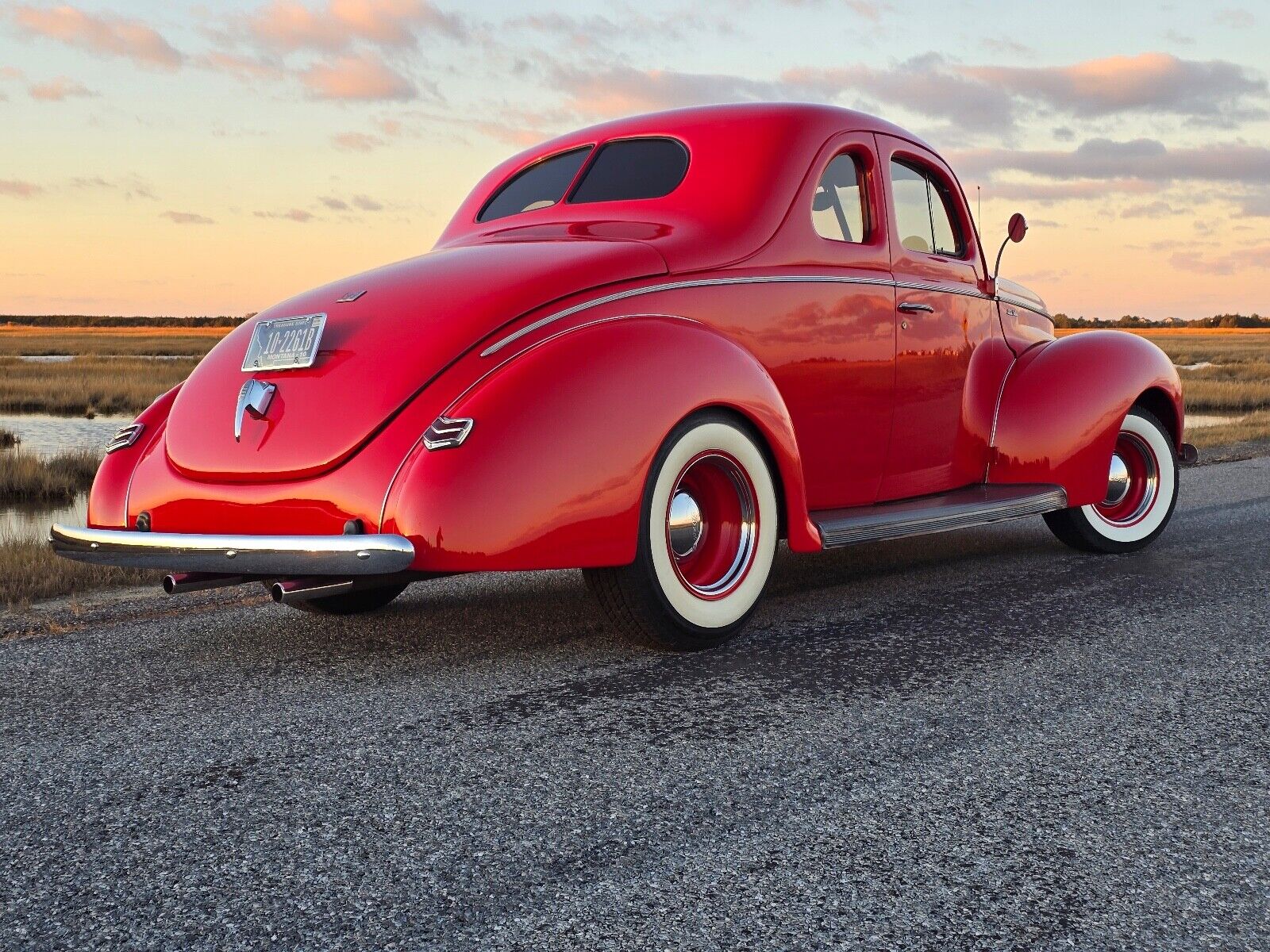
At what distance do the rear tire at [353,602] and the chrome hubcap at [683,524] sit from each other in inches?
54.2

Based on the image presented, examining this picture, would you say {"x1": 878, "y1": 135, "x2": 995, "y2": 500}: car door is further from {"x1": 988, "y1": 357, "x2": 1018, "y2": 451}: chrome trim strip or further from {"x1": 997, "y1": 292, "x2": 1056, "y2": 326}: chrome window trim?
{"x1": 997, "y1": 292, "x2": 1056, "y2": 326}: chrome window trim

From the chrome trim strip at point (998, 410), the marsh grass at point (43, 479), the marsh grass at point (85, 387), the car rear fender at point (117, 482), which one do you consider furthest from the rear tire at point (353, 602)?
the marsh grass at point (85, 387)

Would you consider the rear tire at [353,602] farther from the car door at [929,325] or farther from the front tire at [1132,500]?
the front tire at [1132,500]

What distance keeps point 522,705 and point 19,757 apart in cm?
130

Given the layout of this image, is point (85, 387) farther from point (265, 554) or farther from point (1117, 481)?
point (265, 554)

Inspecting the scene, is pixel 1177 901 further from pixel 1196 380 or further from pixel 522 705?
pixel 1196 380

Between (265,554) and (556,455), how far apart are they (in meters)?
0.88

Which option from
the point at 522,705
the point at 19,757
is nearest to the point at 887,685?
the point at 522,705

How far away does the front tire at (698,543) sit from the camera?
369 centimetres

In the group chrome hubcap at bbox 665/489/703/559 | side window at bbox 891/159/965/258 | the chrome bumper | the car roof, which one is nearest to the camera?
the chrome bumper

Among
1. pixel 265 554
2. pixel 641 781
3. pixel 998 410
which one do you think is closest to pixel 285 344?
pixel 265 554

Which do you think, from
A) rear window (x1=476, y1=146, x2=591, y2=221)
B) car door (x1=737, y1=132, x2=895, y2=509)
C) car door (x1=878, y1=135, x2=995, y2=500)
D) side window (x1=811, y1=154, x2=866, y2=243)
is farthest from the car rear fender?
car door (x1=878, y1=135, x2=995, y2=500)

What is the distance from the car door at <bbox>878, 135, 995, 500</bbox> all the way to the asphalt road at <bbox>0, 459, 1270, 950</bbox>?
29.9 inches

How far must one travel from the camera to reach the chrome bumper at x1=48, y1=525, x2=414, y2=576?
3.26 meters
